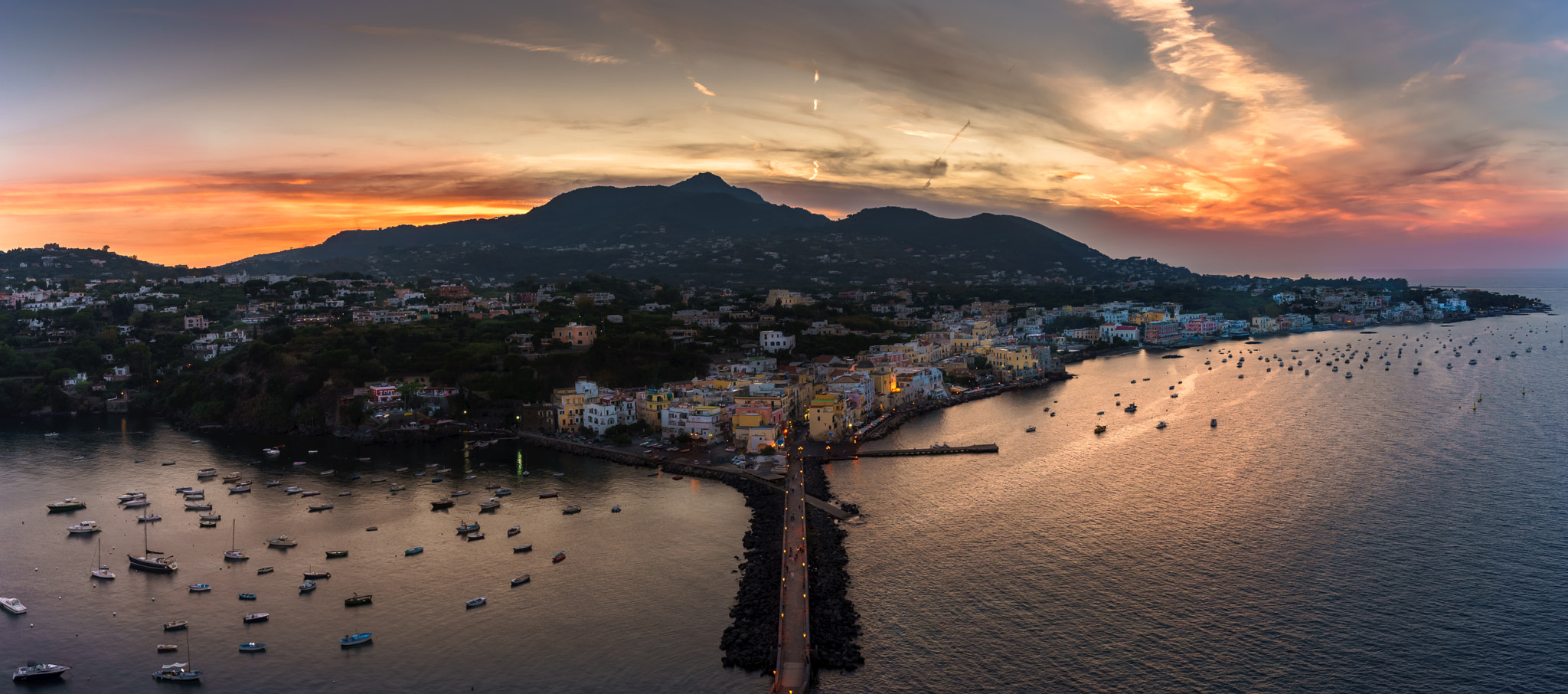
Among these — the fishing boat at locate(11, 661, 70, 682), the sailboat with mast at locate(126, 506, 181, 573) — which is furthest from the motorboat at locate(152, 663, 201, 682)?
the sailboat with mast at locate(126, 506, 181, 573)

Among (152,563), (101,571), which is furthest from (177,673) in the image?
(101,571)

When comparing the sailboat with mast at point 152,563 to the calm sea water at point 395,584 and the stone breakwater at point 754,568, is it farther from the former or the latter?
the stone breakwater at point 754,568

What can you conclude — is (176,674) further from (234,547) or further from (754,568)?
(754,568)

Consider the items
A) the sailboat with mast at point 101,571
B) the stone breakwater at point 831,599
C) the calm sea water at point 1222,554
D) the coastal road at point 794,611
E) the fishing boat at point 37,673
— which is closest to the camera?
the coastal road at point 794,611

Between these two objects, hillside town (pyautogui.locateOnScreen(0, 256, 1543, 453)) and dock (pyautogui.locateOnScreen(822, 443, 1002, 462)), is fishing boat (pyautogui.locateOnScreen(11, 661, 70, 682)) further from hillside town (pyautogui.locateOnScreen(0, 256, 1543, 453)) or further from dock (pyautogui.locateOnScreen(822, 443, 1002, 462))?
dock (pyautogui.locateOnScreen(822, 443, 1002, 462))

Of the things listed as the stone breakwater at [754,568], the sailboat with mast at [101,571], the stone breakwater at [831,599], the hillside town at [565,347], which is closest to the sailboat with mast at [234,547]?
the sailboat with mast at [101,571]

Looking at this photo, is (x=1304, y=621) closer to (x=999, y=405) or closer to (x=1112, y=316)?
(x=999, y=405)
